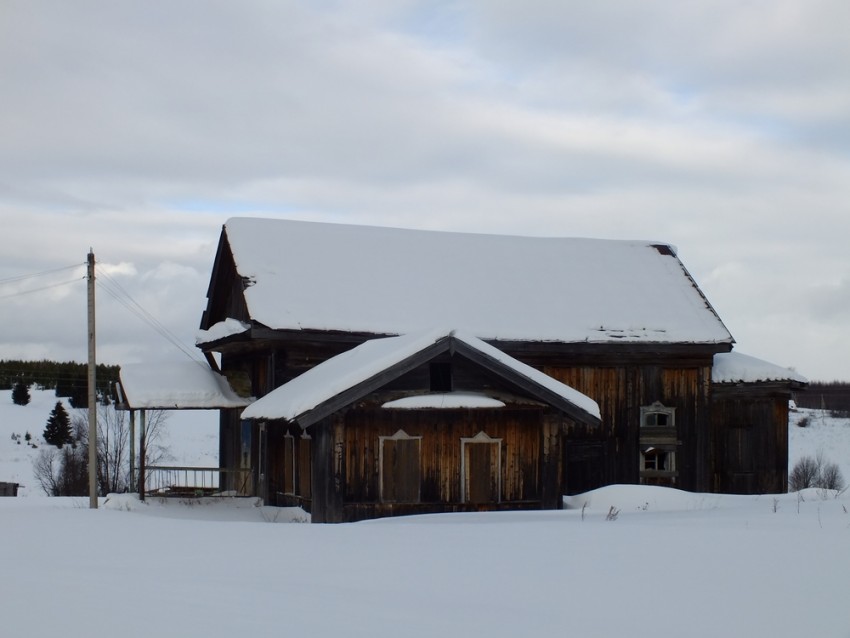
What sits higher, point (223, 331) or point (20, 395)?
point (223, 331)

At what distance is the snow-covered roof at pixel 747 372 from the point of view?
90.1 ft

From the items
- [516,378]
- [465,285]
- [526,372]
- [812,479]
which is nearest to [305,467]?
[516,378]

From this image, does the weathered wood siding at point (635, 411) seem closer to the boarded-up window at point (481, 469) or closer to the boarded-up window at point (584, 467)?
the boarded-up window at point (584, 467)

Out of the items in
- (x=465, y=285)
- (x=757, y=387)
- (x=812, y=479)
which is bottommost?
(x=812, y=479)

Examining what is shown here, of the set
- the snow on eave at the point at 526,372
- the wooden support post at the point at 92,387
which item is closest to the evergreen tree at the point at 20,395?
the wooden support post at the point at 92,387

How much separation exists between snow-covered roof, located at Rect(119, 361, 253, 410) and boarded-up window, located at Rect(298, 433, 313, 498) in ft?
11.4

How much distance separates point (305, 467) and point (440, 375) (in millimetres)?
3244

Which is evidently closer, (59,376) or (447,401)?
(447,401)

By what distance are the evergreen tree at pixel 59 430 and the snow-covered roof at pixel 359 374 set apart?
3234 centimetres

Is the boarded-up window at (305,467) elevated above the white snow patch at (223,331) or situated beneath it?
situated beneath

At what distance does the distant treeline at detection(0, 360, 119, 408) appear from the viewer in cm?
6297

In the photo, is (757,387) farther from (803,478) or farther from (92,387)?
(92,387)

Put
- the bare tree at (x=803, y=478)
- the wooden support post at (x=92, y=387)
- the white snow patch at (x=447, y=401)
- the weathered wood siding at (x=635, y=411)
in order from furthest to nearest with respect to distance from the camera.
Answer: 1. the bare tree at (x=803, y=478)
2. the weathered wood siding at (x=635, y=411)
3. the wooden support post at (x=92, y=387)
4. the white snow patch at (x=447, y=401)

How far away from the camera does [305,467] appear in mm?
21828
